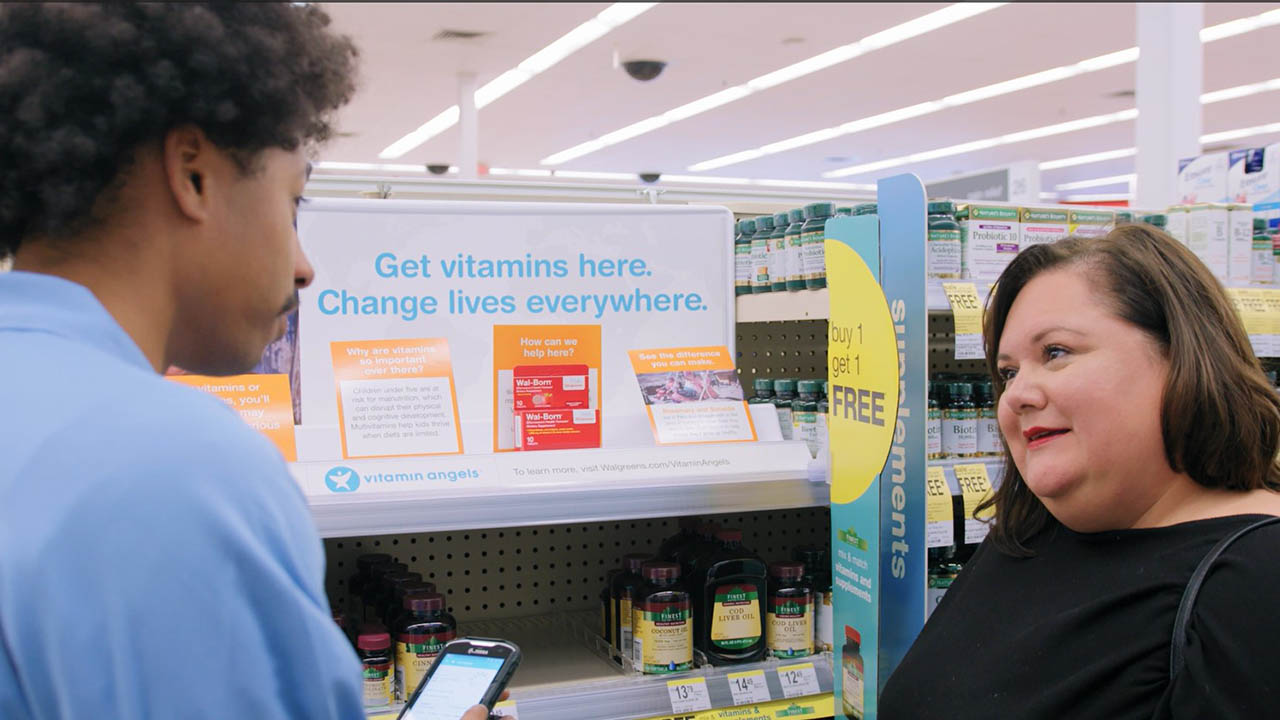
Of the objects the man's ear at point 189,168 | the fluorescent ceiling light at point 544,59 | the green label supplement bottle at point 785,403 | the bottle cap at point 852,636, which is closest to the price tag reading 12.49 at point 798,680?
the bottle cap at point 852,636

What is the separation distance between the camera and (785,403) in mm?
2307

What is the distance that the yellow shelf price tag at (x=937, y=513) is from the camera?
185 cm

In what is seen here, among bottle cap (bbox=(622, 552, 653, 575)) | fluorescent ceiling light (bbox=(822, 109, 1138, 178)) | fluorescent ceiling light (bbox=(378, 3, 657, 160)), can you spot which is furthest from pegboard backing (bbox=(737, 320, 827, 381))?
fluorescent ceiling light (bbox=(822, 109, 1138, 178))

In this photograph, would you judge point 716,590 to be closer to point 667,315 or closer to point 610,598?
point 610,598

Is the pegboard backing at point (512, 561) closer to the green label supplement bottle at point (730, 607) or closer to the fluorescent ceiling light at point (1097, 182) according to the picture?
the green label supplement bottle at point (730, 607)

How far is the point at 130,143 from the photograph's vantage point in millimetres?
761

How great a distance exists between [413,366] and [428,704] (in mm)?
799

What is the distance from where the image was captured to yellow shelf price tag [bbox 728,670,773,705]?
77.5 inches

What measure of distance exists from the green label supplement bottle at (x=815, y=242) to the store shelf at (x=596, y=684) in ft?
2.49

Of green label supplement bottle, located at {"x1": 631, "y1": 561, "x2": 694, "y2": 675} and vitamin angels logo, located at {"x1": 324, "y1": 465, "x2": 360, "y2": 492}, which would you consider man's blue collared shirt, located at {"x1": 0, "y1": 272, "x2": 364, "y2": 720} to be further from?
green label supplement bottle, located at {"x1": 631, "y1": 561, "x2": 694, "y2": 675}

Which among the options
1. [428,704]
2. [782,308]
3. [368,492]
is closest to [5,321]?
[428,704]

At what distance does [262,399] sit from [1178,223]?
7.20 feet

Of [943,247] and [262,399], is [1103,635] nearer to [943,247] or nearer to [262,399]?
[943,247]

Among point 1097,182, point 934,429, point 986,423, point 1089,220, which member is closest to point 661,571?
point 934,429
